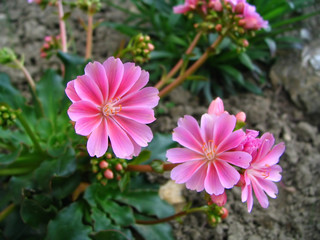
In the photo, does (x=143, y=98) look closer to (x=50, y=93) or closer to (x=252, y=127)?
(x=50, y=93)

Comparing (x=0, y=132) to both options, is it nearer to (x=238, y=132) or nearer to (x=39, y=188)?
(x=39, y=188)

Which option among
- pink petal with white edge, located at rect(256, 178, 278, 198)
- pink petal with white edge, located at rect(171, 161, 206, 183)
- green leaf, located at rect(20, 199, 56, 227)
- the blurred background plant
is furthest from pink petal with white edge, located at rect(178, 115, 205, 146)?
the blurred background plant

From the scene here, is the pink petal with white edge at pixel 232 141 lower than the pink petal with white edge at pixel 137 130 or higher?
higher

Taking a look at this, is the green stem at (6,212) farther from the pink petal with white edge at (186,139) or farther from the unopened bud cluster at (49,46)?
the pink petal with white edge at (186,139)

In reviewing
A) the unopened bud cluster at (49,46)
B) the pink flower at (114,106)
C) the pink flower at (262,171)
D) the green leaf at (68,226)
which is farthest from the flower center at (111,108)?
the unopened bud cluster at (49,46)

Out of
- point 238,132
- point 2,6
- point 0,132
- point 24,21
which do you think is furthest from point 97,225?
point 2,6

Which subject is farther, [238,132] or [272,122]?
[272,122]

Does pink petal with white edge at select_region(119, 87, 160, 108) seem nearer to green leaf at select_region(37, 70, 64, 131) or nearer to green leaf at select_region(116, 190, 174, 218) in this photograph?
green leaf at select_region(116, 190, 174, 218)
